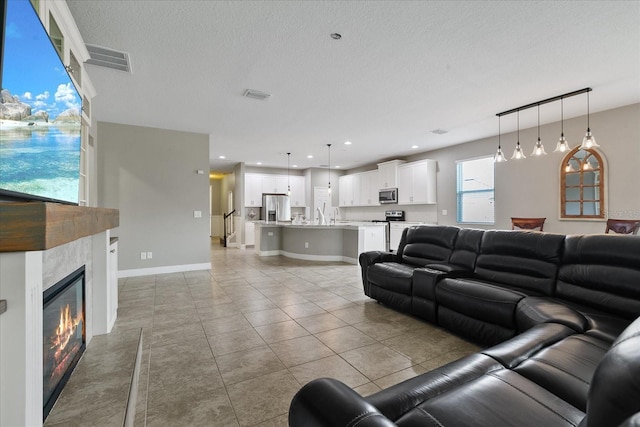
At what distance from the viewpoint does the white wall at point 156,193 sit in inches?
202

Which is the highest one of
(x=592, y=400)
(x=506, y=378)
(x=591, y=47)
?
(x=591, y=47)

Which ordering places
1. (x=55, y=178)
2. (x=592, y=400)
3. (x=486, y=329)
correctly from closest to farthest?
1. (x=592, y=400)
2. (x=55, y=178)
3. (x=486, y=329)

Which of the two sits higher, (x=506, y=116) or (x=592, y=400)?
(x=506, y=116)

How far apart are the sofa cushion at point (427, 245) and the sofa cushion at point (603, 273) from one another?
117cm

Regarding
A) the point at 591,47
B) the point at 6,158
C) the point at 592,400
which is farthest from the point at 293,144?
the point at 592,400

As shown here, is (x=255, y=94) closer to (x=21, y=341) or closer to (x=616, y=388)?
(x=21, y=341)

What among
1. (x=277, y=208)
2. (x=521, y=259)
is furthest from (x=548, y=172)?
(x=277, y=208)

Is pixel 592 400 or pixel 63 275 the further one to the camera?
pixel 63 275

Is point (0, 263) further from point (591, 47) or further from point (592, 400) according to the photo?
point (591, 47)

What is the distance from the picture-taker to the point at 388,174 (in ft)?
28.1

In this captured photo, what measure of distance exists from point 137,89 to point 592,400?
15.2 feet

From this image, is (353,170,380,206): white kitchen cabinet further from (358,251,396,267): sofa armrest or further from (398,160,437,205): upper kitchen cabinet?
(358,251,396,267): sofa armrest

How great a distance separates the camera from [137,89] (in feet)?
12.1

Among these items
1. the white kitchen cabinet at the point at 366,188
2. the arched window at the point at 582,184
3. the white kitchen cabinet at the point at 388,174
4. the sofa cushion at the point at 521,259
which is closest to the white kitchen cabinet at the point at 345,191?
the white kitchen cabinet at the point at 366,188
